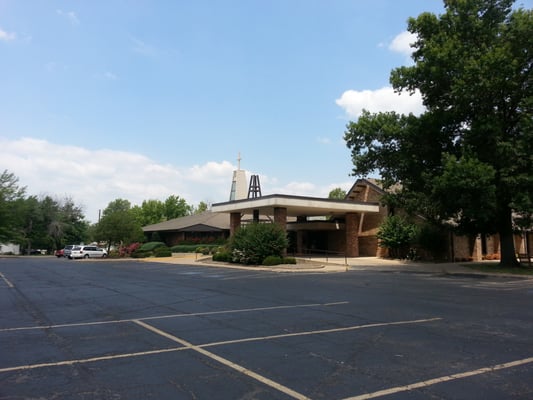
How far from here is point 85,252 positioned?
48500 millimetres

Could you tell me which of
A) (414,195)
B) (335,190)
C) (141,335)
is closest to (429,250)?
(414,195)

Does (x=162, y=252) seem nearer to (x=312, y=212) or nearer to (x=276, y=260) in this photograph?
(x=312, y=212)

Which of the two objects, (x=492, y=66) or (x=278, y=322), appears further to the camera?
(x=492, y=66)

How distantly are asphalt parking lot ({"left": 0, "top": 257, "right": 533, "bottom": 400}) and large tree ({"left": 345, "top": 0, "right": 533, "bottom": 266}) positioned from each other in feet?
36.4

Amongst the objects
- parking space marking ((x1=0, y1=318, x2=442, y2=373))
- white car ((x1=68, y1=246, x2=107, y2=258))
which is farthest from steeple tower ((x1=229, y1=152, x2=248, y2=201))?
parking space marking ((x1=0, y1=318, x2=442, y2=373))

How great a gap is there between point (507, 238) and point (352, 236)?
14.6 m

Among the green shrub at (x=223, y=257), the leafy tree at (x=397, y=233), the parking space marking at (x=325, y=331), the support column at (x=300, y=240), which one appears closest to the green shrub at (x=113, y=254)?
the green shrub at (x=223, y=257)

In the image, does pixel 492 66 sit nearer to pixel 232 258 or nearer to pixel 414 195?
pixel 414 195

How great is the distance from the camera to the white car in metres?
48.0

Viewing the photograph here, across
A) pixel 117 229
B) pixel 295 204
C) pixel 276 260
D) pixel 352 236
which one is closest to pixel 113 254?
pixel 117 229

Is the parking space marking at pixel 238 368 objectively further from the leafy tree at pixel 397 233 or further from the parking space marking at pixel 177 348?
the leafy tree at pixel 397 233

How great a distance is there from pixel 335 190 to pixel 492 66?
240 feet

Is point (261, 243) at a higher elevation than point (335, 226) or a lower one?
lower

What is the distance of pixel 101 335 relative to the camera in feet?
26.5
